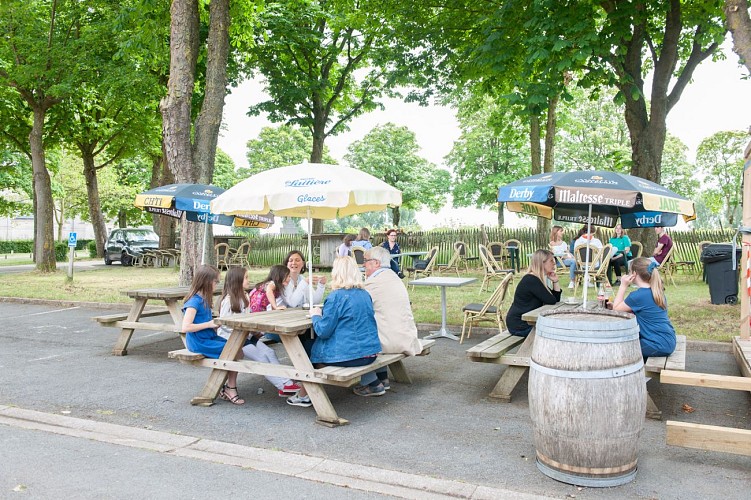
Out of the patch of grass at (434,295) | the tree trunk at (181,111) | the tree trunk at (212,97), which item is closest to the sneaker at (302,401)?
the patch of grass at (434,295)

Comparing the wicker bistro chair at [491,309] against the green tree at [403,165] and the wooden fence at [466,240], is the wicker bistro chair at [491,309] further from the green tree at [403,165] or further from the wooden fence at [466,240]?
the green tree at [403,165]

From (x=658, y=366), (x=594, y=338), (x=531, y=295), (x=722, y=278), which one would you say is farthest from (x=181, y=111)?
(x=722, y=278)

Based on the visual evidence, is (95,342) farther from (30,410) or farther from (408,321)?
(408,321)

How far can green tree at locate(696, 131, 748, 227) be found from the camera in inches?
1610

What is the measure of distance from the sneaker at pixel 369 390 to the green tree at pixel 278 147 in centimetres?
5633

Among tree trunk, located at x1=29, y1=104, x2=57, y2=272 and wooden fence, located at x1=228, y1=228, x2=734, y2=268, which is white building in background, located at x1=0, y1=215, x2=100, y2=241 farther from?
wooden fence, located at x1=228, y1=228, x2=734, y2=268

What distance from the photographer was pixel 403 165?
4959 cm

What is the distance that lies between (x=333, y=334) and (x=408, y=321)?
3.08ft

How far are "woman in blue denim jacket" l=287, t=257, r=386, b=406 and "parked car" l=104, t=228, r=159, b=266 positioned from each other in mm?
22936

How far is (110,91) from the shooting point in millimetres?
20484

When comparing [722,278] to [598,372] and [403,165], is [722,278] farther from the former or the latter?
[403,165]

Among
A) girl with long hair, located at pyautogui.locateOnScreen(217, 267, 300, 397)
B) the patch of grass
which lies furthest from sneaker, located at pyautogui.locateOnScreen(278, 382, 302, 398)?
the patch of grass

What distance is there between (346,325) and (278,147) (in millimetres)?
58541

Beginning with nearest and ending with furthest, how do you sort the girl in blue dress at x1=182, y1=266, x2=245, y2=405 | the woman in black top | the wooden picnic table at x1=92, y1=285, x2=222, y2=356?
the girl in blue dress at x1=182, y1=266, x2=245, y2=405 < the woman in black top < the wooden picnic table at x1=92, y1=285, x2=222, y2=356
